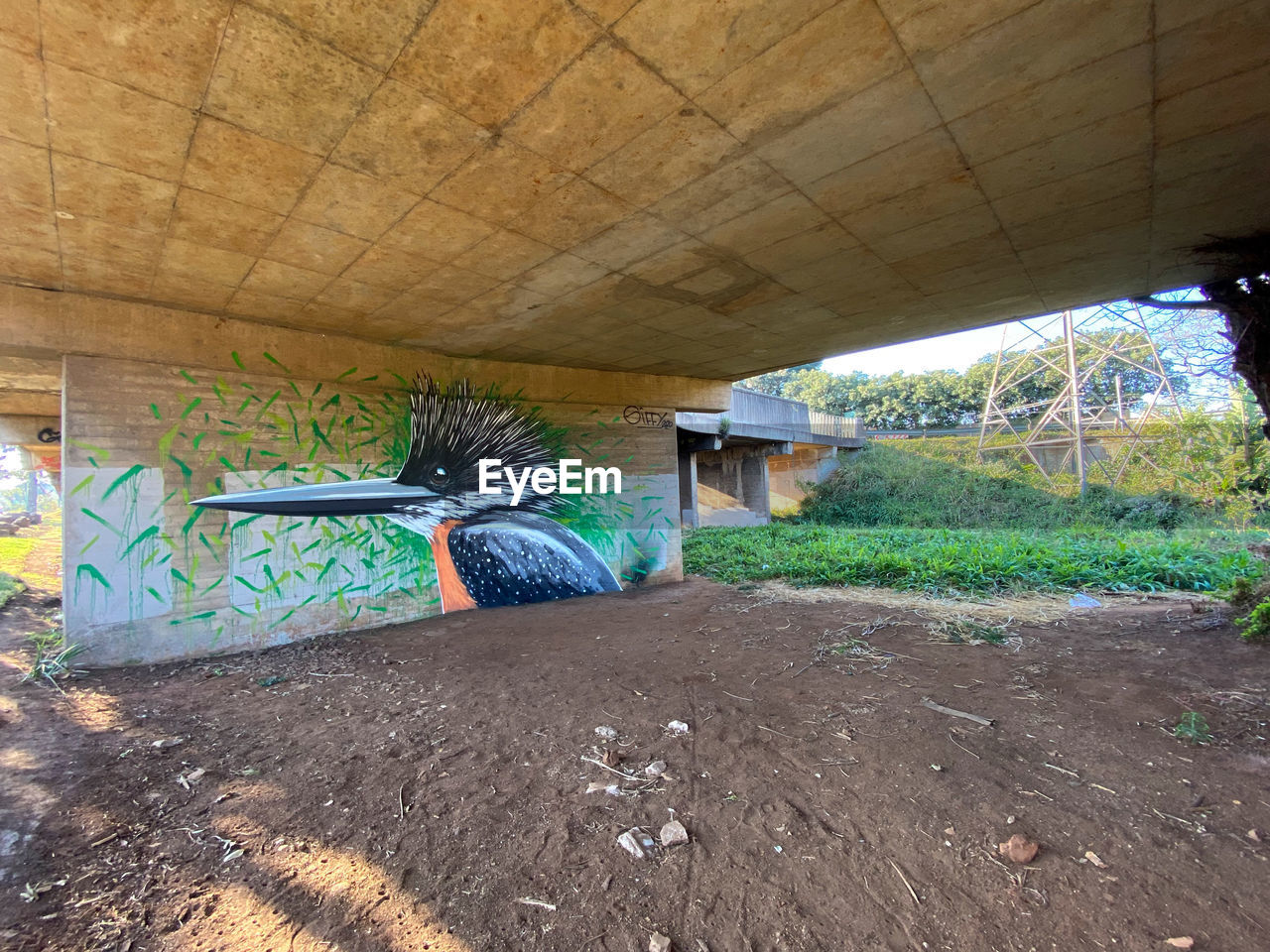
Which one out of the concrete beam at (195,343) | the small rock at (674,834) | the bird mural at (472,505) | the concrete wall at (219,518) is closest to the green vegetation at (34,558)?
the concrete wall at (219,518)

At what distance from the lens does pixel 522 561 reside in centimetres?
772

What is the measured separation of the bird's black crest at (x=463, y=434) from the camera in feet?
22.1

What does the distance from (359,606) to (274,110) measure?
16.7ft

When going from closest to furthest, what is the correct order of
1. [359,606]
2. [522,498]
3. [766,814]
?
[766,814], [359,606], [522,498]

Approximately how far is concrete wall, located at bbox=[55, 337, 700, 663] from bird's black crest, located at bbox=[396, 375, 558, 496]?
239mm

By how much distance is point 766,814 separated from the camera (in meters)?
2.45

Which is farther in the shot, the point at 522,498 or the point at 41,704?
the point at 522,498

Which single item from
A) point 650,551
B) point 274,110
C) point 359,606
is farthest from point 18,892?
point 650,551

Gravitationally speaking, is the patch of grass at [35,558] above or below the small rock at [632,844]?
above

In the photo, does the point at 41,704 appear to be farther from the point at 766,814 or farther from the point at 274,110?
the point at 766,814

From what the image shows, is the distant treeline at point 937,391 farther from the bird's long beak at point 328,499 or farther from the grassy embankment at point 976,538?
the bird's long beak at point 328,499

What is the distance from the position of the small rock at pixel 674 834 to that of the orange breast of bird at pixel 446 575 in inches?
210

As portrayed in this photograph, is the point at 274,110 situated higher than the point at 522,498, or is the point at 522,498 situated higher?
the point at 274,110

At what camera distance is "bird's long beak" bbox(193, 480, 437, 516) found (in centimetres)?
540
